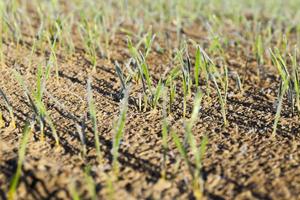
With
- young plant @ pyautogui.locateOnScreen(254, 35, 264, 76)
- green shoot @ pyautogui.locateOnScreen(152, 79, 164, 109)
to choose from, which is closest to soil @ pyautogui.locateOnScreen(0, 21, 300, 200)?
green shoot @ pyautogui.locateOnScreen(152, 79, 164, 109)

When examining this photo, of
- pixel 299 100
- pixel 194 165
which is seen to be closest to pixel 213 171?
pixel 194 165

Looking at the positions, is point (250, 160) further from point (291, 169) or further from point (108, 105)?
point (108, 105)

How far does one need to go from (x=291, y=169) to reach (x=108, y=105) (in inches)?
24.8

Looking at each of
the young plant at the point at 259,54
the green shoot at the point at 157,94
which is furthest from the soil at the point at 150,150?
the young plant at the point at 259,54

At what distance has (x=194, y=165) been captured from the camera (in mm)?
988

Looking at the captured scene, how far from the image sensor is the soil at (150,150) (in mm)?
906

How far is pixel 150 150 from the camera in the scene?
1.06 metres

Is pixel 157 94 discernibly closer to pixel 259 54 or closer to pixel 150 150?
pixel 150 150

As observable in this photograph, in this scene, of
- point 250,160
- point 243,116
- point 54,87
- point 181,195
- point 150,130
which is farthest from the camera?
point 54,87

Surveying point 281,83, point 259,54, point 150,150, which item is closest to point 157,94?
point 150,150

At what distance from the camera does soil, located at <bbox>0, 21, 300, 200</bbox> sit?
0.91 metres

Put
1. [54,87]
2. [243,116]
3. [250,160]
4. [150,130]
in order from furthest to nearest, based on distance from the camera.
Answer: [54,87] → [243,116] → [150,130] → [250,160]

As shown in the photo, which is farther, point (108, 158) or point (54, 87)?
point (54, 87)

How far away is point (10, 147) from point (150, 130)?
390 mm
